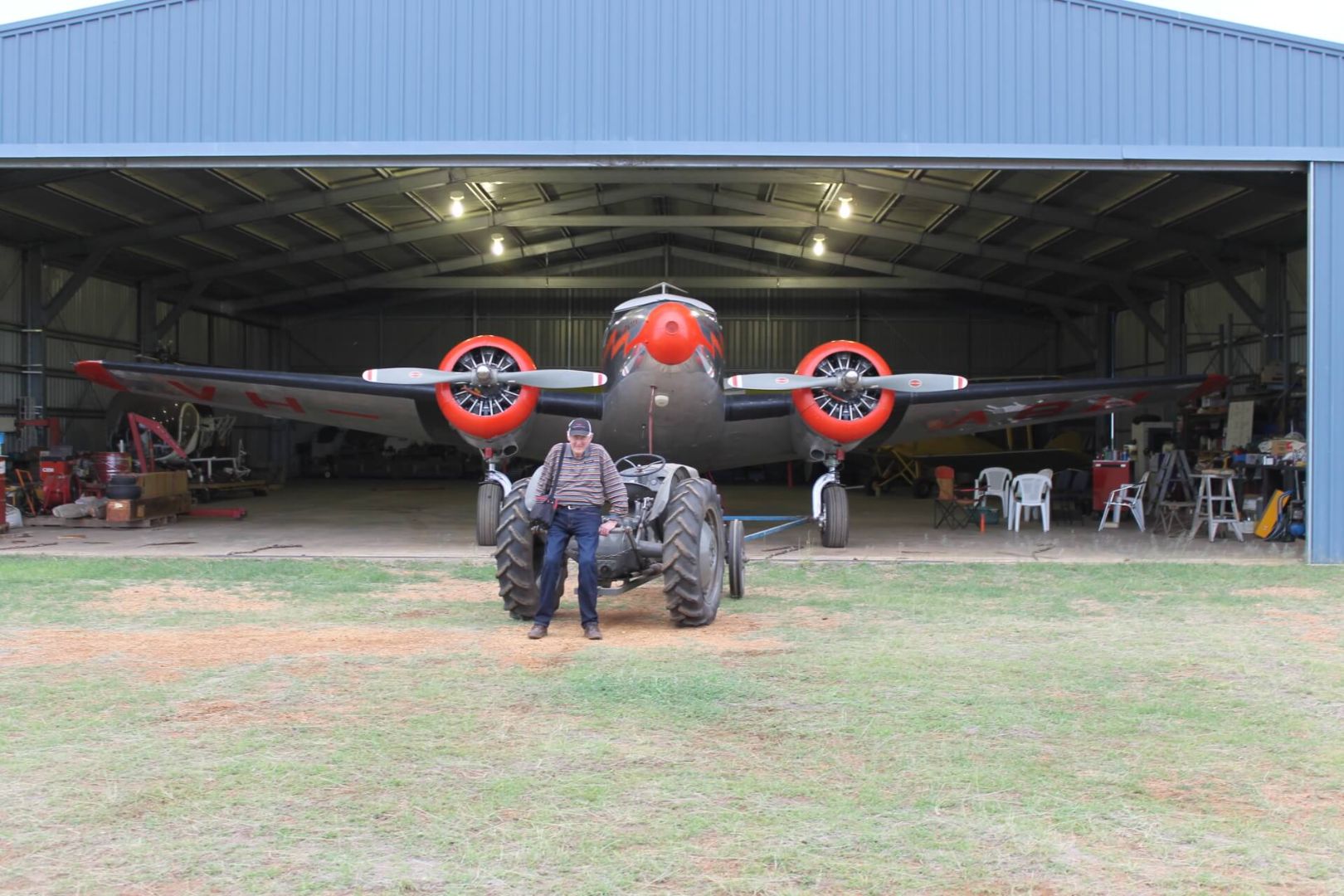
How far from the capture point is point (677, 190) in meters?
23.8

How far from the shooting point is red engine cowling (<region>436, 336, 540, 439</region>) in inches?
586

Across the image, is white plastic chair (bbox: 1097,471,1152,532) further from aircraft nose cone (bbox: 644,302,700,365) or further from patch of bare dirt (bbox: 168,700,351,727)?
patch of bare dirt (bbox: 168,700,351,727)

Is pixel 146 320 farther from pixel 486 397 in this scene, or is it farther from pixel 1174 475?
pixel 1174 475

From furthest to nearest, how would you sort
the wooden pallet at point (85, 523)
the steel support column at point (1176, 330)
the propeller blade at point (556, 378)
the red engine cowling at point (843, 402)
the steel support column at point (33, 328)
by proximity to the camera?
the steel support column at point (1176, 330) → the steel support column at point (33, 328) → the wooden pallet at point (85, 523) → the red engine cowling at point (843, 402) → the propeller blade at point (556, 378)

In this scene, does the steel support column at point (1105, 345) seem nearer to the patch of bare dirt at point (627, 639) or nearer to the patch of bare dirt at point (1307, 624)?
the patch of bare dirt at point (1307, 624)

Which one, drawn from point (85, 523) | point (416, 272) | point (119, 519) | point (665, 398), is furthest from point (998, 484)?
point (416, 272)

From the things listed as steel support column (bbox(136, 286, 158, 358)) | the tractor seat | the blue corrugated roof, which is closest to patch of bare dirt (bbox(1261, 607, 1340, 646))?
the tractor seat

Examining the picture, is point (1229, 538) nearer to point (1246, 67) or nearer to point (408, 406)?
point (1246, 67)

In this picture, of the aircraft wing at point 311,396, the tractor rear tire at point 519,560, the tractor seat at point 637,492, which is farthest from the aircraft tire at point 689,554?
the aircraft wing at point 311,396

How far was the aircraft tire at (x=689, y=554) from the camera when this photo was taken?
777cm

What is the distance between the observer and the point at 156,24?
13109mm

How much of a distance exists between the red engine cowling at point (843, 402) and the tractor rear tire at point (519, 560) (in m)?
7.56

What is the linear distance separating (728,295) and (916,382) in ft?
72.1

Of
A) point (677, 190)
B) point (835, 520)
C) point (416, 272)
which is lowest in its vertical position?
point (835, 520)
